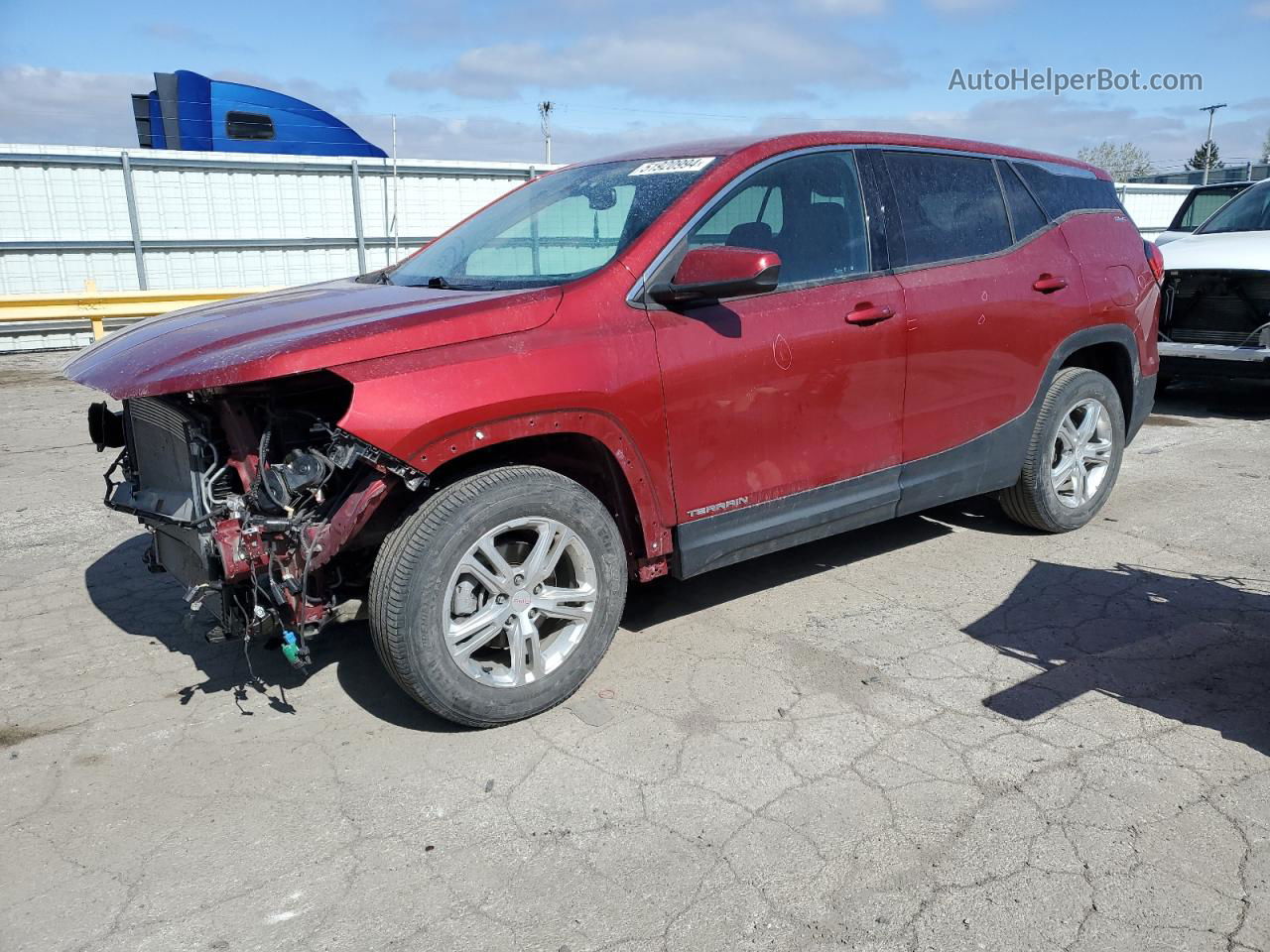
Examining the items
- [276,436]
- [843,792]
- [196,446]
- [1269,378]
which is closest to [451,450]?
[276,436]

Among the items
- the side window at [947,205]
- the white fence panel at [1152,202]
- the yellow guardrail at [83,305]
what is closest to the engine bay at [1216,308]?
the side window at [947,205]

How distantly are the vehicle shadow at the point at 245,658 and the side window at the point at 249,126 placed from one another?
1189 centimetres

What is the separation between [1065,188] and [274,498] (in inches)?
162

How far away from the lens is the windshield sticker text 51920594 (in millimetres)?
3797

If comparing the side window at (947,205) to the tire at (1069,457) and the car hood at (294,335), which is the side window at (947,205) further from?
the car hood at (294,335)

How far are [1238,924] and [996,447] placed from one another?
259cm

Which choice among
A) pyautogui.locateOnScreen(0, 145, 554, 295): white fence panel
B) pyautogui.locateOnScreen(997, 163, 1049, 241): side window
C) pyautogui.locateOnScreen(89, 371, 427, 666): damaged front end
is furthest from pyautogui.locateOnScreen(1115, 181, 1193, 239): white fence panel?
pyautogui.locateOnScreen(89, 371, 427, 666): damaged front end

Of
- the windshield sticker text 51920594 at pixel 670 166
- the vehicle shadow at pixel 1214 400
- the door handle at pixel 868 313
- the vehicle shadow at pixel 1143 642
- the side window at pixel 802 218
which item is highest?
the windshield sticker text 51920594 at pixel 670 166

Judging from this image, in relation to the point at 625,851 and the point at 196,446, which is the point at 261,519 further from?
the point at 625,851

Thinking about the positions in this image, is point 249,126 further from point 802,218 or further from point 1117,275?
point 1117,275

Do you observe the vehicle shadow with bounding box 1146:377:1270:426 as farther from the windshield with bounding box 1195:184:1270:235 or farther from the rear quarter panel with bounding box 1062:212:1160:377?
the rear quarter panel with bounding box 1062:212:1160:377

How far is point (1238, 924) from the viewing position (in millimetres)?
2318

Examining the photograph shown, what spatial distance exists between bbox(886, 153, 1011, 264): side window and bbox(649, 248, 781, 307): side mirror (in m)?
1.10

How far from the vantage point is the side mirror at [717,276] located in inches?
130
